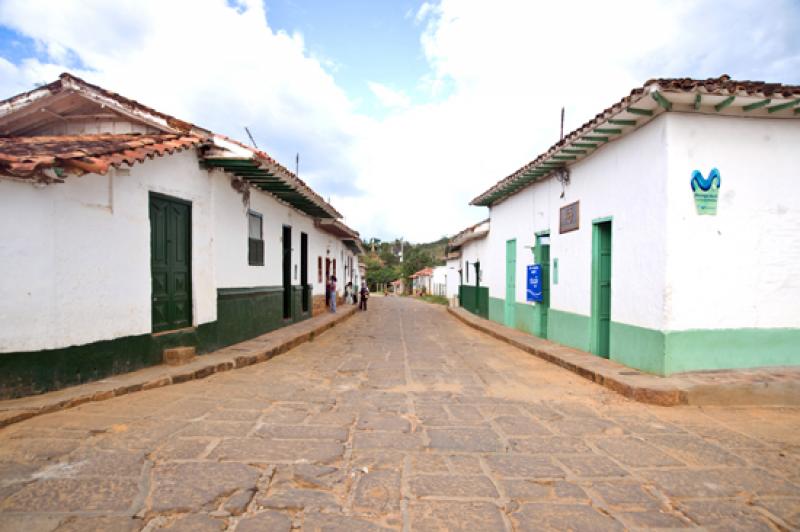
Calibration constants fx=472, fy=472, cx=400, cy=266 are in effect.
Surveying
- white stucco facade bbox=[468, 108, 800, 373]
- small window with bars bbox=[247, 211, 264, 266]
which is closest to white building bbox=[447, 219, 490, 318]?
small window with bars bbox=[247, 211, 264, 266]

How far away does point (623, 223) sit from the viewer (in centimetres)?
732

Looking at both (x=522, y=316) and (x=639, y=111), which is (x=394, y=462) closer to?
(x=639, y=111)

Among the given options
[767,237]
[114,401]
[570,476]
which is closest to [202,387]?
[114,401]

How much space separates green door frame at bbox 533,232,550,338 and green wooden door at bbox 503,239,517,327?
68.9 inches

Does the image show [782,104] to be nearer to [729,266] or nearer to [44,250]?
[729,266]

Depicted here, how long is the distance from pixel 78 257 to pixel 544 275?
30.1 feet

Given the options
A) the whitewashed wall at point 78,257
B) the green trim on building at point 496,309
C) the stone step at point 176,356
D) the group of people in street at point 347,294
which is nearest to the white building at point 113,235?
the whitewashed wall at point 78,257

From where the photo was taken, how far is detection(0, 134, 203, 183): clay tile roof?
187 inches

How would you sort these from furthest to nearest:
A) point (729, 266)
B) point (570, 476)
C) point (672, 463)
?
point (729, 266), point (672, 463), point (570, 476)

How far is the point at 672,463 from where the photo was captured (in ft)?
12.2

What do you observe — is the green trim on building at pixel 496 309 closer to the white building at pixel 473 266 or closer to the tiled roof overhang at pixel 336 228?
the white building at pixel 473 266

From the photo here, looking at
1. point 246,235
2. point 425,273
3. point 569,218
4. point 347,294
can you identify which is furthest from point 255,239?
point 425,273

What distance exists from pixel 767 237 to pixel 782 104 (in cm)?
171

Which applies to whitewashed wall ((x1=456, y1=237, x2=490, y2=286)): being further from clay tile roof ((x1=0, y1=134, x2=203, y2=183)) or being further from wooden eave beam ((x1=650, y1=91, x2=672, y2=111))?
clay tile roof ((x1=0, y1=134, x2=203, y2=183))
